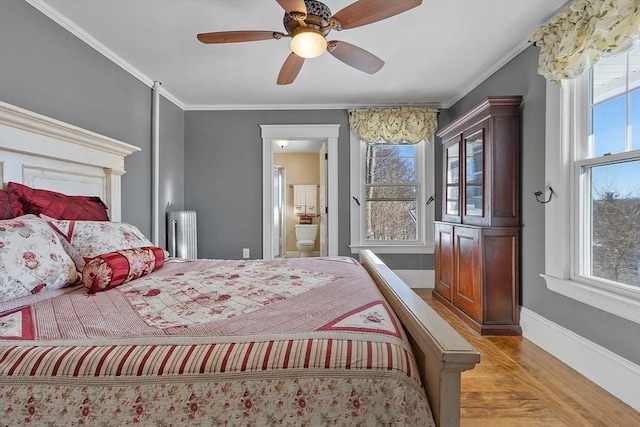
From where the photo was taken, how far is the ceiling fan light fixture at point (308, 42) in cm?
181

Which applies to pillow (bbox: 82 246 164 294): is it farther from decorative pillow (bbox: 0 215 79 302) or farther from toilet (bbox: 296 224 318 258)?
toilet (bbox: 296 224 318 258)

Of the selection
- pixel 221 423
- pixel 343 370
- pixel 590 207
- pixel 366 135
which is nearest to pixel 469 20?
pixel 590 207

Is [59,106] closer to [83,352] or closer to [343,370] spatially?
[83,352]

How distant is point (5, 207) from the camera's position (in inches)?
58.6

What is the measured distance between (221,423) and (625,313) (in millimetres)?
2089

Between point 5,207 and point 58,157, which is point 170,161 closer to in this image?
point 58,157

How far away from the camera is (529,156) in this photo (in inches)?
98.3

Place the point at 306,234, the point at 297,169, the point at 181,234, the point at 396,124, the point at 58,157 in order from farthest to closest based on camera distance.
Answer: the point at 297,169
the point at 306,234
the point at 396,124
the point at 181,234
the point at 58,157

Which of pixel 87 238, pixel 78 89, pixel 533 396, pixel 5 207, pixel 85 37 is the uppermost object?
pixel 85 37

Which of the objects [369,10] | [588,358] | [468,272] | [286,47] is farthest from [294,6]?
[588,358]

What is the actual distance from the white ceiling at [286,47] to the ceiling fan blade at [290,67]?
28 centimetres

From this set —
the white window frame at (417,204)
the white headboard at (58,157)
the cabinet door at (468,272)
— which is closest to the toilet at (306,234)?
the white window frame at (417,204)

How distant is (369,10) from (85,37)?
2.17 meters

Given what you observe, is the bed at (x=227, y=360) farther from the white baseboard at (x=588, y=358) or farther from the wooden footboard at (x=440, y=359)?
the white baseboard at (x=588, y=358)
